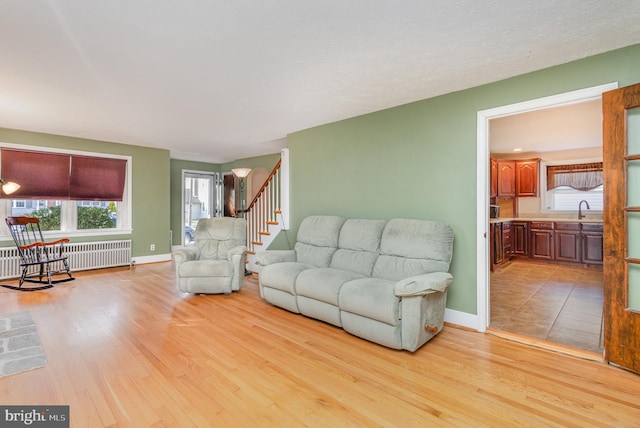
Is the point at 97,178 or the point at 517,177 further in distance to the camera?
the point at 517,177

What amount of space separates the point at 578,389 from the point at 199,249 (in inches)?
180

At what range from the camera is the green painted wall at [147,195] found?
20.1 feet

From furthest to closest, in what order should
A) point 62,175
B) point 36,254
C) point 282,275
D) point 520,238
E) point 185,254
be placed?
1. point 520,238
2. point 62,175
3. point 36,254
4. point 185,254
5. point 282,275

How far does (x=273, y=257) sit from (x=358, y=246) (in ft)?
3.78

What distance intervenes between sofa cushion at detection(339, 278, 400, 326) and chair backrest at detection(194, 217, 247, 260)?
2447mm

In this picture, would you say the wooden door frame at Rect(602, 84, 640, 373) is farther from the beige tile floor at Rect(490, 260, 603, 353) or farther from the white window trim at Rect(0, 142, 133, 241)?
the white window trim at Rect(0, 142, 133, 241)

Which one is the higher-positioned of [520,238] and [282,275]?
[520,238]

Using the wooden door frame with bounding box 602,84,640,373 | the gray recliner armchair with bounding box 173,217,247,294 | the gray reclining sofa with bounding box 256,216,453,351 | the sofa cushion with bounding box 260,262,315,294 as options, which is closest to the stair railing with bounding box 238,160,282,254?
the gray recliner armchair with bounding box 173,217,247,294

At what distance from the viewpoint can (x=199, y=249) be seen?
477 cm

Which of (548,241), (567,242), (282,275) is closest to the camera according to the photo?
(282,275)

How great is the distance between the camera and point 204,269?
4.13 m

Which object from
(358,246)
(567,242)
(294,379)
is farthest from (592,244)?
(294,379)

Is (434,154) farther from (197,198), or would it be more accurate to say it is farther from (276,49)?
(197,198)

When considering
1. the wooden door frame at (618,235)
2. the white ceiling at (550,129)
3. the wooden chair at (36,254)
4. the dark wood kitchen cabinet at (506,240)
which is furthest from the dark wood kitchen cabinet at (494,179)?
the wooden chair at (36,254)
